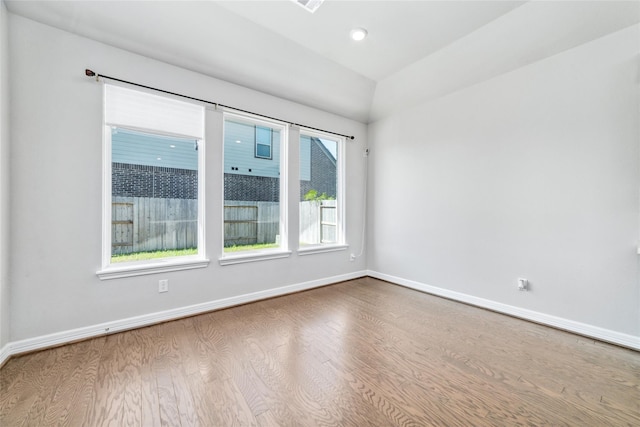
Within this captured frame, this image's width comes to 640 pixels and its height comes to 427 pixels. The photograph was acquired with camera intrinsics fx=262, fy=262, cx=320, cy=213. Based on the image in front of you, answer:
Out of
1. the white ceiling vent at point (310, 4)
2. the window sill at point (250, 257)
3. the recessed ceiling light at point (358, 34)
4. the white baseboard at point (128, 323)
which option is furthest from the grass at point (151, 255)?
the recessed ceiling light at point (358, 34)

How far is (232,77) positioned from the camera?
2914 mm

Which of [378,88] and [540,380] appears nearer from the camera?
[540,380]

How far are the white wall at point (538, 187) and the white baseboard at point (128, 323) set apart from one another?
6.90 ft

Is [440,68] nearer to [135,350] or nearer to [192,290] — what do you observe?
[192,290]

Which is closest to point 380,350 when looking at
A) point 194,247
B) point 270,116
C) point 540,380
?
point 540,380

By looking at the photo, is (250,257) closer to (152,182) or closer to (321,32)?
(152,182)

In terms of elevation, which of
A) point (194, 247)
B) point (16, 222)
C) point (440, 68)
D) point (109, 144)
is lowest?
point (194, 247)

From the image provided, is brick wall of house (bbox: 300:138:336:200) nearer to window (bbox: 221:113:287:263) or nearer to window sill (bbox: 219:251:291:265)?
window (bbox: 221:113:287:263)

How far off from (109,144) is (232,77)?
1.40 m

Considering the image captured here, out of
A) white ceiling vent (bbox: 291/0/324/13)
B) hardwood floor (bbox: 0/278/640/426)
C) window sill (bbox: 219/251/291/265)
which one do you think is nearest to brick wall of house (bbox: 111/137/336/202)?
window sill (bbox: 219/251/291/265)

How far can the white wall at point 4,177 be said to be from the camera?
1874mm

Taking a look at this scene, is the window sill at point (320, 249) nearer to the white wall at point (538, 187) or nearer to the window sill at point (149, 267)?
the white wall at point (538, 187)

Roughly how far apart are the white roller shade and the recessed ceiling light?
1.77 m

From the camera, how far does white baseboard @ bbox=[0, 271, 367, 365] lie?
201cm
